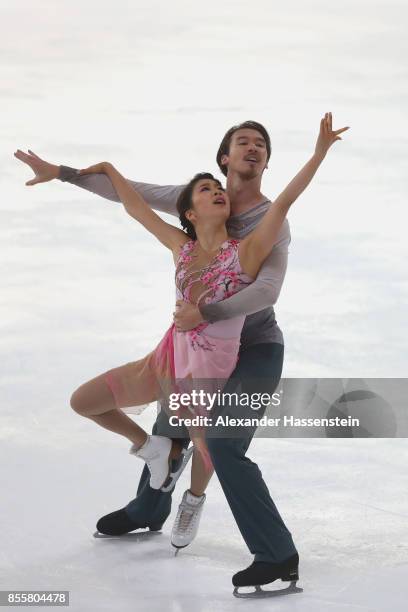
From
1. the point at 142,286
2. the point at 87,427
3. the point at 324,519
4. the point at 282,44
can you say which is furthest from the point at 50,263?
the point at 282,44

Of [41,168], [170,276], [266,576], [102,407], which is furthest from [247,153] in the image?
[170,276]

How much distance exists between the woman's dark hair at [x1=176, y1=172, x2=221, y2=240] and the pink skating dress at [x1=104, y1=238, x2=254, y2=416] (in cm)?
8

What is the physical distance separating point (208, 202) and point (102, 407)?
2.57 ft

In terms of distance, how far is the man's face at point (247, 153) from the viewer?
A: 4355 mm

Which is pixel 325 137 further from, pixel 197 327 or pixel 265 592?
pixel 265 592

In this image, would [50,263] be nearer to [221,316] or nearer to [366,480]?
[366,480]

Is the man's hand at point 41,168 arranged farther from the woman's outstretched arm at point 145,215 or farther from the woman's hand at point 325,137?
the woman's hand at point 325,137

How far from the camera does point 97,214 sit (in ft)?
29.5

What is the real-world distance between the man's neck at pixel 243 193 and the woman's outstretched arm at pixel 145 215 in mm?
205

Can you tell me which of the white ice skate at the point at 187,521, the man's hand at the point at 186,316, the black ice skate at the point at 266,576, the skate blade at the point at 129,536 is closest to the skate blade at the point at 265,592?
the black ice skate at the point at 266,576

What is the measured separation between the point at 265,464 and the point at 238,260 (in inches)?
57.8

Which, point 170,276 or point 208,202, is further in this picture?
point 170,276

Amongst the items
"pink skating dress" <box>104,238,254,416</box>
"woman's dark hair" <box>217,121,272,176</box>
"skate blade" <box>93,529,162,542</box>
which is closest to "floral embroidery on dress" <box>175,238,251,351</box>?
"pink skating dress" <box>104,238,254,416</box>

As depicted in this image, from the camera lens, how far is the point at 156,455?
4.56 m
